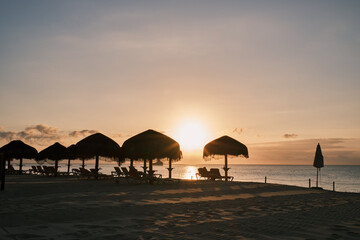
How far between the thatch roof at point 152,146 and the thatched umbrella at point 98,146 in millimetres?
2390

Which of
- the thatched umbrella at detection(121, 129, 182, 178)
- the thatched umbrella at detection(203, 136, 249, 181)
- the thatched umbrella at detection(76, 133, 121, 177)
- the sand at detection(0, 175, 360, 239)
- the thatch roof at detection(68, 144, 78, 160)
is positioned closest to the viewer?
the sand at detection(0, 175, 360, 239)

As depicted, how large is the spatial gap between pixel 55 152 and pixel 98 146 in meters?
7.13

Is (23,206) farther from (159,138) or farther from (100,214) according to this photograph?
(159,138)

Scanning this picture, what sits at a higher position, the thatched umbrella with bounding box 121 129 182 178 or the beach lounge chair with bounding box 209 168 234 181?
the thatched umbrella with bounding box 121 129 182 178

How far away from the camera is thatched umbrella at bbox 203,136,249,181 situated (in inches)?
859

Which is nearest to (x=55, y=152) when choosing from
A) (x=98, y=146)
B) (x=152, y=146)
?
(x=98, y=146)

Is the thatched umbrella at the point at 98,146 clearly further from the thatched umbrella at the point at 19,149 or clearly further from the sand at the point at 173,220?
the sand at the point at 173,220

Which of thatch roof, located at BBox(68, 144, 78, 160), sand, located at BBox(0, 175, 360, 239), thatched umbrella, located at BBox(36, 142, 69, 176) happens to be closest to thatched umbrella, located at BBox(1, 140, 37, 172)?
thatched umbrella, located at BBox(36, 142, 69, 176)

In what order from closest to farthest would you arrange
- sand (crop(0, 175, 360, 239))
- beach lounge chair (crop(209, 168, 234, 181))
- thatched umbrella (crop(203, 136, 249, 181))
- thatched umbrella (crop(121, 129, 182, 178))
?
sand (crop(0, 175, 360, 239)), thatched umbrella (crop(121, 129, 182, 178)), beach lounge chair (crop(209, 168, 234, 181)), thatched umbrella (crop(203, 136, 249, 181))

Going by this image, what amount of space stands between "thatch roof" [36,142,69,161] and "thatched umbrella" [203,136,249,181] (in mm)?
10606

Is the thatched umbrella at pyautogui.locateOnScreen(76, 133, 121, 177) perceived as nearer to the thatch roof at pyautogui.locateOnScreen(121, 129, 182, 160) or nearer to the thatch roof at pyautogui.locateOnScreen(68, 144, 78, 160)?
the thatch roof at pyautogui.locateOnScreen(121, 129, 182, 160)

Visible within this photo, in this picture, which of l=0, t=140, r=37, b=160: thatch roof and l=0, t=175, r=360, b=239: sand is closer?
l=0, t=175, r=360, b=239: sand

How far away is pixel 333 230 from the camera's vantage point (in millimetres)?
5664

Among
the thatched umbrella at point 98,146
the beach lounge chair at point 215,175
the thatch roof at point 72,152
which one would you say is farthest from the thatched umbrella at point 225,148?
the thatch roof at point 72,152
